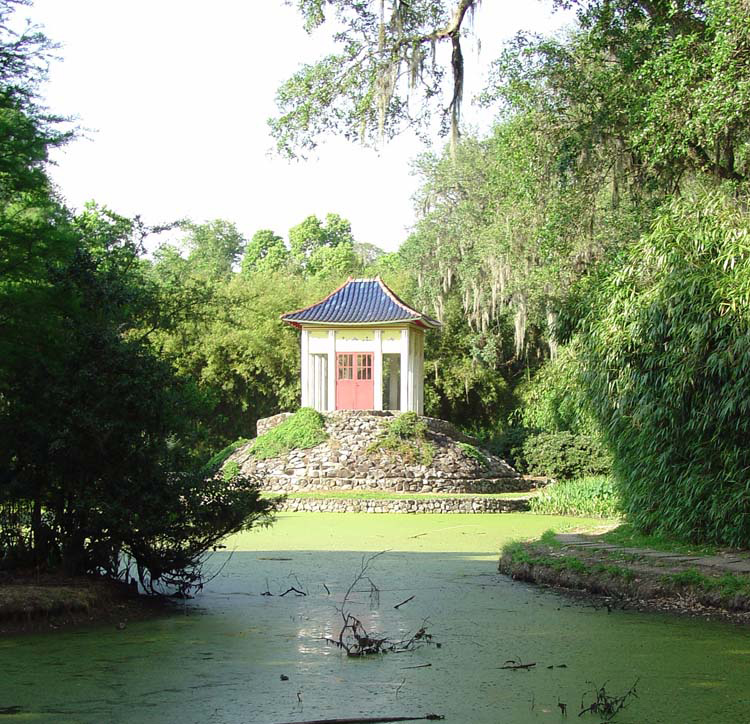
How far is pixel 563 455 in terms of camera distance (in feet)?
→ 77.4

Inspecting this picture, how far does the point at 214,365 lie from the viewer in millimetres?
30141

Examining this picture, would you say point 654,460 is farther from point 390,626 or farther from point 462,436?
point 462,436

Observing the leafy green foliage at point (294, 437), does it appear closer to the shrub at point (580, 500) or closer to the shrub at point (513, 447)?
the shrub at point (513, 447)

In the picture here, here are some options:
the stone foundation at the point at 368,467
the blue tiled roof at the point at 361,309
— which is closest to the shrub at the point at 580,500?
the stone foundation at the point at 368,467

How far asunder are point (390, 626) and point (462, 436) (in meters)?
17.7

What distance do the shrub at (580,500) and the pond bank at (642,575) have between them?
721cm

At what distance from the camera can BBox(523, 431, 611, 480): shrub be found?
2292 cm

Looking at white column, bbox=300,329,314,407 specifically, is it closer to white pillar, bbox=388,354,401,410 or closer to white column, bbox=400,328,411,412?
white column, bbox=400,328,411,412

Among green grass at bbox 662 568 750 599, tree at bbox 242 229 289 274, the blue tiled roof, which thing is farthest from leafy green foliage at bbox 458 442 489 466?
tree at bbox 242 229 289 274

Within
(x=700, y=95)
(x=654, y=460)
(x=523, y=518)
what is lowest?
(x=523, y=518)

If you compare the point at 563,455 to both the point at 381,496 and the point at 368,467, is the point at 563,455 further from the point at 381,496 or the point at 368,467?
the point at 381,496

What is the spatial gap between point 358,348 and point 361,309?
105cm

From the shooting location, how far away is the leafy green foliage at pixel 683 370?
29.8ft

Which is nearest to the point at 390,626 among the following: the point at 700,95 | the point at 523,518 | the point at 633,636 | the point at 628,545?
the point at 633,636
